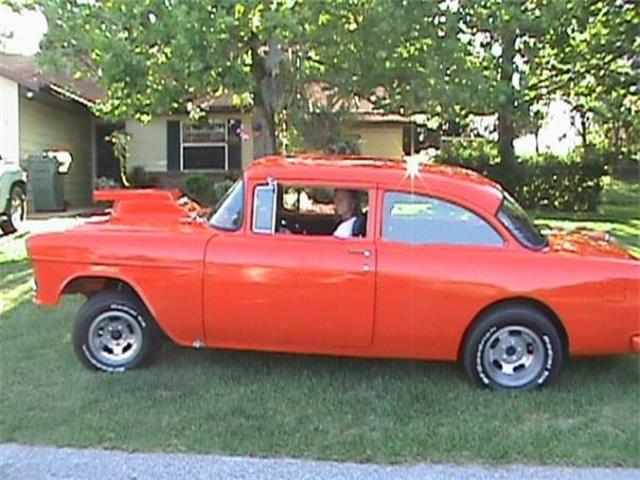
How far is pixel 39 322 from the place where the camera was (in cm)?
726

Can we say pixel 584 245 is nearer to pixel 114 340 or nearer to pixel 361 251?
pixel 361 251

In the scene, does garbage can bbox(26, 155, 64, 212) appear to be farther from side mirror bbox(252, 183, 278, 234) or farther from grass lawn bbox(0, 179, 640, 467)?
side mirror bbox(252, 183, 278, 234)

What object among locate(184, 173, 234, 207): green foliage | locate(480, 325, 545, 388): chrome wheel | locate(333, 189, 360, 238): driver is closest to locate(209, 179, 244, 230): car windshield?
locate(333, 189, 360, 238): driver

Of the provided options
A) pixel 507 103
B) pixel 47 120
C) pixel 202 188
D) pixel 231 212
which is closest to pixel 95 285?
pixel 231 212

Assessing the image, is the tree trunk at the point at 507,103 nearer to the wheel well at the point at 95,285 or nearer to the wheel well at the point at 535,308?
the wheel well at the point at 535,308

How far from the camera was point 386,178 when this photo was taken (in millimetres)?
5555

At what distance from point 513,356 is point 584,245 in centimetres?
113

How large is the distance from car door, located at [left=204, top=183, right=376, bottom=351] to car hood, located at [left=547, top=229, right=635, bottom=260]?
147cm

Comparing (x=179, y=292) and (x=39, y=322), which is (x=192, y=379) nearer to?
(x=179, y=292)

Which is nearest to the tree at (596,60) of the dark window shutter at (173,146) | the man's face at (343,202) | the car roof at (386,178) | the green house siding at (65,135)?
the car roof at (386,178)

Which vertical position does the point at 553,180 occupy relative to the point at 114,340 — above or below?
above

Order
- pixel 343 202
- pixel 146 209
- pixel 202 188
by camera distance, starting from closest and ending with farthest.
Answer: pixel 343 202
pixel 146 209
pixel 202 188

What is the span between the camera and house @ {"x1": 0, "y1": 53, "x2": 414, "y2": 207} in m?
19.2

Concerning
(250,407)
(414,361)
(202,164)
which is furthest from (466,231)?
(202,164)
